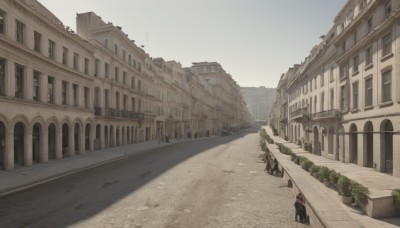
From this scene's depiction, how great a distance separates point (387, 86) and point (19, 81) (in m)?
27.0

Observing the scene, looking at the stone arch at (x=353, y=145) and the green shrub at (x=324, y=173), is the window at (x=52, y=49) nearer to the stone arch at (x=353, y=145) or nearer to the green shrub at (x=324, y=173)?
the green shrub at (x=324, y=173)

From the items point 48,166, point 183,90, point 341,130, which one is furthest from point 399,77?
point 183,90

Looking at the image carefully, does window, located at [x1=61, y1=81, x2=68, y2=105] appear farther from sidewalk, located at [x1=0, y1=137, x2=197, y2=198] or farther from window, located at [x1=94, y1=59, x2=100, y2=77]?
window, located at [x1=94, y1=59, x2=100, y2=77]

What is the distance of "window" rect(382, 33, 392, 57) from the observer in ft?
64.2

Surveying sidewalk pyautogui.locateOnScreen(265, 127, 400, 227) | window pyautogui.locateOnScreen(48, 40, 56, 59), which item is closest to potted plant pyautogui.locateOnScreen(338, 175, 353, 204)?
sidewalk pyautogui.locateOnScreen(265, 127, 400, 227)

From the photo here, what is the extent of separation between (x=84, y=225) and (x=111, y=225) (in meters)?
0.95

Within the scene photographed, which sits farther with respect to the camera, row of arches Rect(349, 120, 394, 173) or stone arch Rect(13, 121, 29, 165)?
stone arch Rect(13, 121, 29, 165)

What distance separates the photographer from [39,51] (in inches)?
1013

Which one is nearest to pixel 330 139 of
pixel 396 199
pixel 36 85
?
pixel 396 199

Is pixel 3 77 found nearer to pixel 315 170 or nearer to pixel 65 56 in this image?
pixel 65 56

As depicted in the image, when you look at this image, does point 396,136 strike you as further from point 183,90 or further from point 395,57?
point 183,90

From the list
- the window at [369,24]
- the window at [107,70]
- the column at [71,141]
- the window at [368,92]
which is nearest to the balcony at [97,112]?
the window at [107,70]

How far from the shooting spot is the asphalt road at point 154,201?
11266 millimetres

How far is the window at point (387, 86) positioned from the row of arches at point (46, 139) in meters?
26.2
